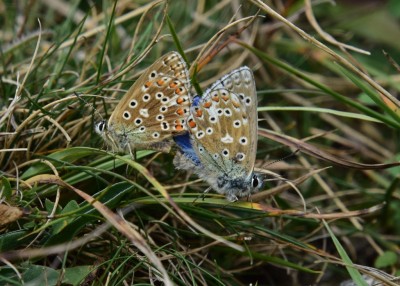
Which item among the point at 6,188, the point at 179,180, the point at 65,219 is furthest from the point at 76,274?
the point at 179,180

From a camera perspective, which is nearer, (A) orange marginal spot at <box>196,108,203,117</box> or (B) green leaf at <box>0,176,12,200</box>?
(B) green leaf at <box>0,176,12,200</box>

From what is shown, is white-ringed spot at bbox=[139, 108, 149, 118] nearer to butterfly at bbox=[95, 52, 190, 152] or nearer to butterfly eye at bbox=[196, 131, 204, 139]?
butterfly at bbox=[95, 52, 190, 152]

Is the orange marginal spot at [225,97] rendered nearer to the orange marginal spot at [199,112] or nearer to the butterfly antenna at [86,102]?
the orange marginal spot at [199,112]

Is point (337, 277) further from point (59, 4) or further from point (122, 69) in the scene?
point (59, 4)

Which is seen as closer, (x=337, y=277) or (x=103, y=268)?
(x=103, y=268)

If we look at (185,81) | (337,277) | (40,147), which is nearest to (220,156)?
(185,81)

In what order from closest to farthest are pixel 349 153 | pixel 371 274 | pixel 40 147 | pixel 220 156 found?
pixel 371 274
pixel 220 156
pixel 40 147
pixel 349 153

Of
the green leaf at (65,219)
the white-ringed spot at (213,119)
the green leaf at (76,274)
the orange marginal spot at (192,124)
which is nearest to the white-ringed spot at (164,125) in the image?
the orange marginal spot at (192,124)

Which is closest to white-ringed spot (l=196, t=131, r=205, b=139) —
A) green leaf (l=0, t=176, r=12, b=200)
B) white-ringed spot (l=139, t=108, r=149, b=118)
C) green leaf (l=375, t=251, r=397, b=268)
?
white-ringed spot (l=139, t=108, r=149, b=118)
